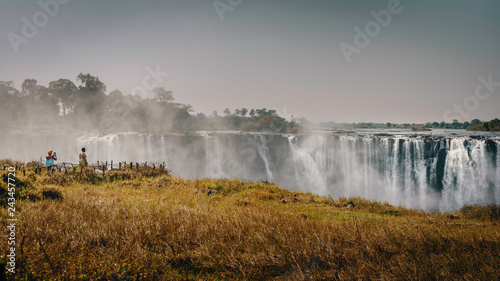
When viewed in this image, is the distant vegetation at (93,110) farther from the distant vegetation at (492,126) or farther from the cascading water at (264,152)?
the distant vegetation at (492,126)

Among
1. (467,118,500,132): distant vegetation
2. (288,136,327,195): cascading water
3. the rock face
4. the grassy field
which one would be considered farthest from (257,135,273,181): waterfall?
(467,118,500,132): distant vegetation

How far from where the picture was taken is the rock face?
2728 centimetres

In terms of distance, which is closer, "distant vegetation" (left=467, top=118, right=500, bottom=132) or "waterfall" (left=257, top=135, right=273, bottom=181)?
"waterfall" (left=257, top=135, right=273, bottom=181)

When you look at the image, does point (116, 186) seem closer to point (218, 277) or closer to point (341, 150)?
point (218, 277)

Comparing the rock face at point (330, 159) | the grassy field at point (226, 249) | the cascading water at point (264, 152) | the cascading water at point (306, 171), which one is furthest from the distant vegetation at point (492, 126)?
the grassy field at point (226, 249)

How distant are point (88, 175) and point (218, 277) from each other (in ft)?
40.7

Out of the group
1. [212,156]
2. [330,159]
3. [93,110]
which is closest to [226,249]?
[330,159]

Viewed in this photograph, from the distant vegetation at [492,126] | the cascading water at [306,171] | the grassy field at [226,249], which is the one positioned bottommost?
the cascading water at [306,171]

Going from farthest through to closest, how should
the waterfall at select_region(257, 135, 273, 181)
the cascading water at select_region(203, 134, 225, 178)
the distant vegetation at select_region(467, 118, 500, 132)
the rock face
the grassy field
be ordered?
the distant vegetation at select_region(467, 118, 500, 132)
the waterfall at select_region(257, 135, 273, 181)
the cascading water at select_region(203, 134, 225, 178)
the rock face
the grassy field

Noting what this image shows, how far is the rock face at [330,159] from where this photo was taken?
27.3m

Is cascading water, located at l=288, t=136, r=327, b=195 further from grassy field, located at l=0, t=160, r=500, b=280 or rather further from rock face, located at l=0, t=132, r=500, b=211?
grassy field, located at l=0, t=160, r=500, b=280

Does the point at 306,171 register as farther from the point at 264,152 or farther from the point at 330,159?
the point at 264,152

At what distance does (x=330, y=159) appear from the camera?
34562mm

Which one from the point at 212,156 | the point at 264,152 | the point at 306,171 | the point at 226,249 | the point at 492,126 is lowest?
the point at 306,171
